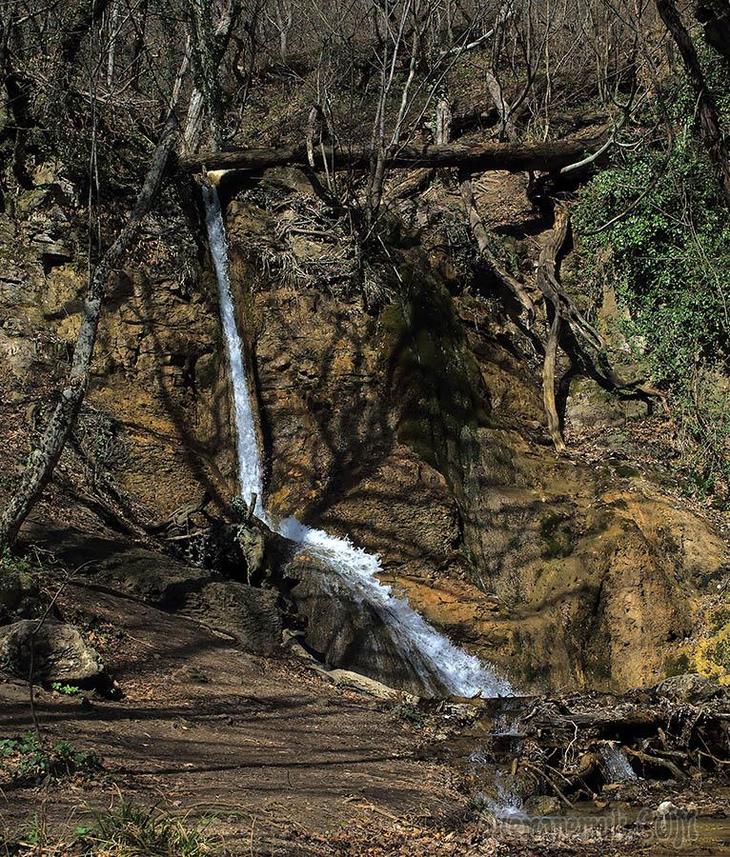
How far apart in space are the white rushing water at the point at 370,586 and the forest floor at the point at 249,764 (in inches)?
83.3

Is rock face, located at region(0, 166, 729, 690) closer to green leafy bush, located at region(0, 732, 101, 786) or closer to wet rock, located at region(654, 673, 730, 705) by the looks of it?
wet rock, located at region(654, 673, 730, 705)

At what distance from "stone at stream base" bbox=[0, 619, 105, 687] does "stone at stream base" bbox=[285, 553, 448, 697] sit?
14.0 ft

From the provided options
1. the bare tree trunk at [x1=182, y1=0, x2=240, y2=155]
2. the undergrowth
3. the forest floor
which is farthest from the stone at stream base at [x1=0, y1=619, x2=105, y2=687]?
the bare tree trunk at [x1=182, y1=0, x2=240, y2=155]

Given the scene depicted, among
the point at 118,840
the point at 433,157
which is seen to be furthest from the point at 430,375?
the point at 118,840

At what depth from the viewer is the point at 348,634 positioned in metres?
11.0

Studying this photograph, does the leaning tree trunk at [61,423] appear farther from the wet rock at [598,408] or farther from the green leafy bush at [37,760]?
the wet rock at [598,408]

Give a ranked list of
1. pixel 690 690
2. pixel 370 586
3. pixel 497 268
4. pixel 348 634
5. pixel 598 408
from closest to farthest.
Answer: pixel 690 690 < pixel 348 634 < pixel 370 586 < pixel 598 408 < pixel 497 268

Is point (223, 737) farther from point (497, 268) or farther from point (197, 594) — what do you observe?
point (497, 268)

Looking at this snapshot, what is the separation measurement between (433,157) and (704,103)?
1201 cm

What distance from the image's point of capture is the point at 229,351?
1506 cm

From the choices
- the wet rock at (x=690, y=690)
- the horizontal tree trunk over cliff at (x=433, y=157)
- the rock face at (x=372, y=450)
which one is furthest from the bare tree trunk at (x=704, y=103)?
the horizontal tree trunk over cliff at (x=433, y=157)

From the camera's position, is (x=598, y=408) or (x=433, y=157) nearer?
(x=598, y=408)

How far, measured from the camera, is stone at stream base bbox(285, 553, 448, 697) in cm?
1080

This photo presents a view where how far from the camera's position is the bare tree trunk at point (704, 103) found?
6.55 m
